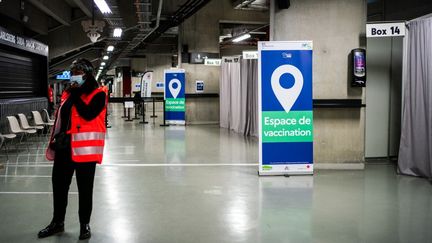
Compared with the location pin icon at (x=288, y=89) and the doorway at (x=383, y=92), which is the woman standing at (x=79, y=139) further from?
the doorway at (x=383, y=92)

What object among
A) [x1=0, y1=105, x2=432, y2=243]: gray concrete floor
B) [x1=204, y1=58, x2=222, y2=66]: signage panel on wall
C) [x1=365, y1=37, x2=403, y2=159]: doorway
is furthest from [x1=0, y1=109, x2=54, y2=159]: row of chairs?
[x1=365, y1=37, x2=403, y2=159]: doorway

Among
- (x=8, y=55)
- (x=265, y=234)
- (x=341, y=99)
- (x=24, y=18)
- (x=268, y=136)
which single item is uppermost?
(x=24, y=18)

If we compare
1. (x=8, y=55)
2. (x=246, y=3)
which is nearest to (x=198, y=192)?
(x=8, y=55)

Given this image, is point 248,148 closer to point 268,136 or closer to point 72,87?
point 268,136

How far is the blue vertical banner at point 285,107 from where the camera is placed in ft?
20.8

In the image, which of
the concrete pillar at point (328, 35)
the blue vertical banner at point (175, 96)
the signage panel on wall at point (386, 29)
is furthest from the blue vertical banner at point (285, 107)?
the blue vertical banner at point (175, 96)

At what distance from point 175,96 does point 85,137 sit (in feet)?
39.6

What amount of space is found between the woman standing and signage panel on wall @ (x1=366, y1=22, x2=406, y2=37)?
4.40m

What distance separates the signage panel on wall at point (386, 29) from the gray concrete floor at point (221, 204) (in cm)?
219

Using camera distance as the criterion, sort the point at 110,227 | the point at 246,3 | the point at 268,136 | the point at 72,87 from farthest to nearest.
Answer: the point at 246,3 < the point at 268,136 < the point at 110,227 < the point at 72,87

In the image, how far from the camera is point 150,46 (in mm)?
Result: 26938

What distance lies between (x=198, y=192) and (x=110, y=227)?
1616mm

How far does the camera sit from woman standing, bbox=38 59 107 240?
3680 millimetres

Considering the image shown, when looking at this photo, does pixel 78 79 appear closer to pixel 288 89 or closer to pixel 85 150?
pixel 85 150
